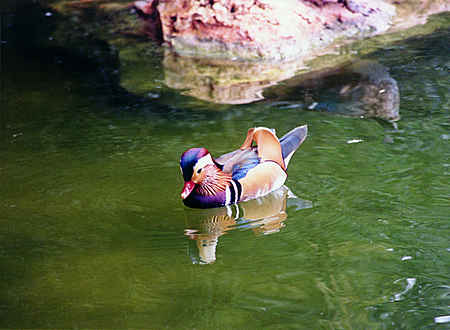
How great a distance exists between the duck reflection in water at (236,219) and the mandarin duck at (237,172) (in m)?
0.08

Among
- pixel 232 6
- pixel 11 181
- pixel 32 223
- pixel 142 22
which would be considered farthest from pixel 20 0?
pixel 32 223

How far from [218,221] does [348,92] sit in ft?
10.8

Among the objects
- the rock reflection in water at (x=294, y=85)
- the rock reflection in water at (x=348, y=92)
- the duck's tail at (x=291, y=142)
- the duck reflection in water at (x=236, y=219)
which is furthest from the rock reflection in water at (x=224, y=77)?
the duck reflection in water at (x=236, y=219)

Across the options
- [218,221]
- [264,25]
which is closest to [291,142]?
[218,221]

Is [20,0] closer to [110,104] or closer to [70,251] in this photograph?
[110,104]

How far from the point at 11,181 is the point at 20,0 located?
992cm

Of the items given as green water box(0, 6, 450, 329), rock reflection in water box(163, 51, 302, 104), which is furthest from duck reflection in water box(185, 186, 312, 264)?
rock reflection in water box(163, 51, 302, 104)

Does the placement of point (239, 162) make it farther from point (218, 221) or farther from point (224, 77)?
point (224, 77)

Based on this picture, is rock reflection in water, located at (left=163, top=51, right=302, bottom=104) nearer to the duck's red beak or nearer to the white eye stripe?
the white eye stripe

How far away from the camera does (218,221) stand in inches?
208

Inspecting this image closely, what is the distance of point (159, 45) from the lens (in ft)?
34.2

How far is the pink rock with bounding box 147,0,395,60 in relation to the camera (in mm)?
9469

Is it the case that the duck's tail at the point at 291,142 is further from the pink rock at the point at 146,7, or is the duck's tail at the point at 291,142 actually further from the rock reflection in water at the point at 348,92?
the pink rock at the point at 146,7

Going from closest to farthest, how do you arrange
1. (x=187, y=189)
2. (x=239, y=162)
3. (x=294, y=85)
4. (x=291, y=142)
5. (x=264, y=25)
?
1. (x=187, y=189)
2. (x=239, y=162)
3. (x=291, y=142)
4. (x=294, y=85)
5. (x=264, y=25)
